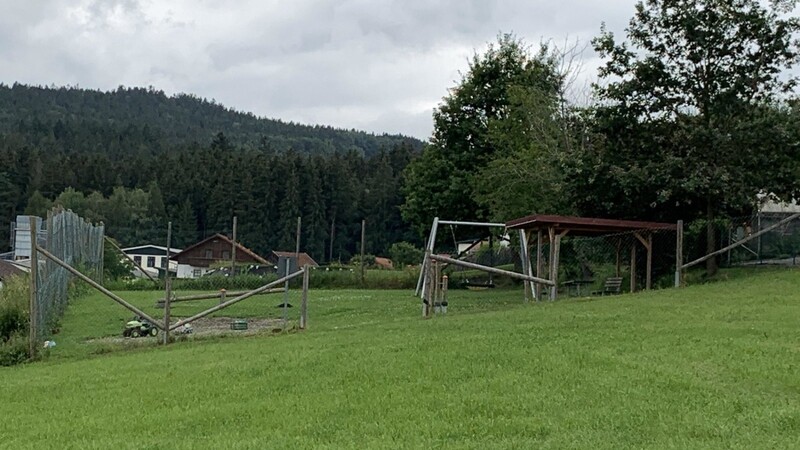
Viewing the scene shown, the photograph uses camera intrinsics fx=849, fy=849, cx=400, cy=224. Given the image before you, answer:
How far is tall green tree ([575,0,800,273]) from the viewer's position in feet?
73.7

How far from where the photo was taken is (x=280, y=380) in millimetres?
9531

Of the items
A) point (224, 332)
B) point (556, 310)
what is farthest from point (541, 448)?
point (224, 332)

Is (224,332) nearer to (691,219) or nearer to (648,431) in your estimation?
(648,431)

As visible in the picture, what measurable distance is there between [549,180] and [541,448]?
2162 centimetres

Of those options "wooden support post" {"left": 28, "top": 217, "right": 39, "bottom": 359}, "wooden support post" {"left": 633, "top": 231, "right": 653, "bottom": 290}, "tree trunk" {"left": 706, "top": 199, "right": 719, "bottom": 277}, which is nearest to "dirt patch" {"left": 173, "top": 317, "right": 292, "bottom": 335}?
"wooden support post" {"left": 28, "top": 217, "right": 39, "bottom": 359}

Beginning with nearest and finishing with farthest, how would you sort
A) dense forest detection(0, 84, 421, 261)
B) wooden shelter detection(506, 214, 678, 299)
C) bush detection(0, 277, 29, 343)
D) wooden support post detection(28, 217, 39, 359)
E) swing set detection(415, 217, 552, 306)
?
wooden support post detection(28, 217, 39, 359) < bush detection(0, 277, 29, 343) < swing set detection(415, 217, 552, 306) < wooden shelter detection(506, 214, 678, 299) < dense forest detection(0, 84, 421, 261)

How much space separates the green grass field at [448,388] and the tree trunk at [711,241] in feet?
27.4

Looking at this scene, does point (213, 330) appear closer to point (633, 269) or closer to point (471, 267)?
point (471, 267)

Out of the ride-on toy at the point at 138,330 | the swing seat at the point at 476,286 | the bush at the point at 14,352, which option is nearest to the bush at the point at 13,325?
the bush at the point at 14,352

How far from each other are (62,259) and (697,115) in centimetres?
1766

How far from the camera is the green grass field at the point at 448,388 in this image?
22.4ft

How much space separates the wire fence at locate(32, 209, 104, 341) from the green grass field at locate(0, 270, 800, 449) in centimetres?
168

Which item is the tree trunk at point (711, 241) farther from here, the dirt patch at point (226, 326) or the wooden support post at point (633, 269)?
the dirt patch at point (226, 326)

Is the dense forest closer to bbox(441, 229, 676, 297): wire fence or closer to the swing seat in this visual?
the swing seat
